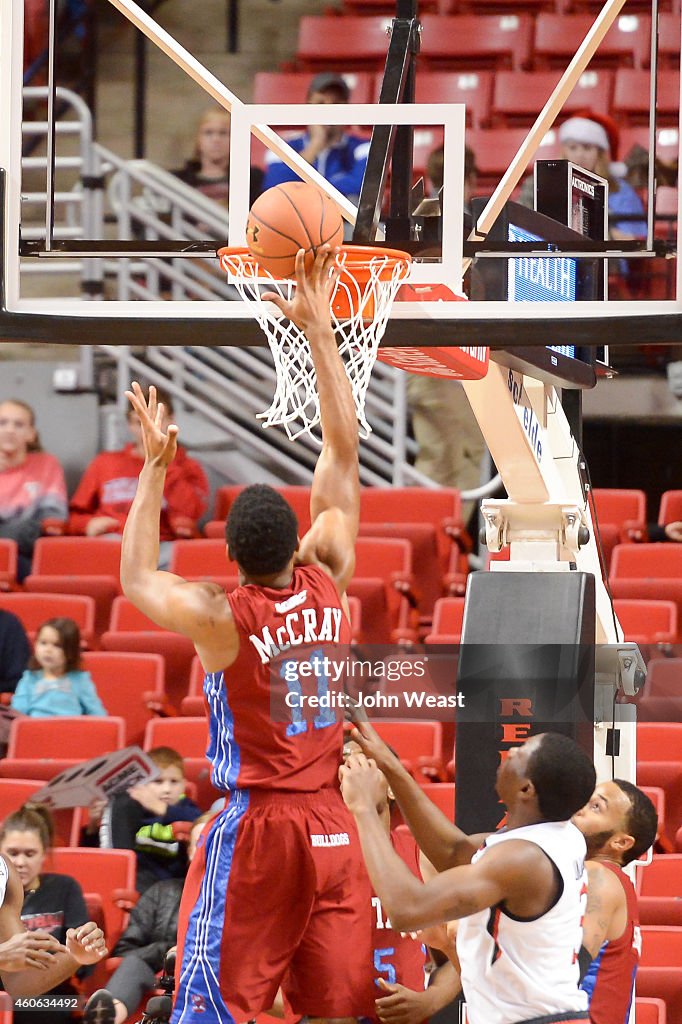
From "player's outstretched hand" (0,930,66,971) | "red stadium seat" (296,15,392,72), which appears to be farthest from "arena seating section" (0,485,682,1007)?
"red stadium seat" (296,15,392,72)

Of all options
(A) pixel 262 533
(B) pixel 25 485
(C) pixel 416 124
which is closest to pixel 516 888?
(A) pixel 262 533

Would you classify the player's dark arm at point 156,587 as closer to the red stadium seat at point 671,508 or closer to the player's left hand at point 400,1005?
the player's left hand at point 400,1005

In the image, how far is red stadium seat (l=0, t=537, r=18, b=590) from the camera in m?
8.23

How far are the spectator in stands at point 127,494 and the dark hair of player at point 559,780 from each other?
4.98 m

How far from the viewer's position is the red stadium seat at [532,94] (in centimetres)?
1019

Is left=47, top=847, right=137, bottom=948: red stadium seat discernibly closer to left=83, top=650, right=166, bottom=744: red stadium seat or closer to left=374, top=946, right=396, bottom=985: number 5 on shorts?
left=83, top=650, right=166, bottom=744: red stadium seat

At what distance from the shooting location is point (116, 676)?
7.49 metres

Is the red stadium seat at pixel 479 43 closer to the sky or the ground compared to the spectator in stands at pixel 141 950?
closer to the sky

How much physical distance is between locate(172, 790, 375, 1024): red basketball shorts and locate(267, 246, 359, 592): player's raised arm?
576 mm

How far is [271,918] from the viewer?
12.2ft

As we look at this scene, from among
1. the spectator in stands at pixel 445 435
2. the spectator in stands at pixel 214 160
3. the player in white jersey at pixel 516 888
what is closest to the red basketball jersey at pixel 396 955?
the player in white jersey at pixel 516 888

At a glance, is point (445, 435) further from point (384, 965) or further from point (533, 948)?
point (533, 948)

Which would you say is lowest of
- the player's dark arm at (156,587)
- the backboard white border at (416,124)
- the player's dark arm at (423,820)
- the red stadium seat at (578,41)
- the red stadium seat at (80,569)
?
the player's dark arm at (423,820)

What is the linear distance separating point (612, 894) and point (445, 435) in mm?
5204
